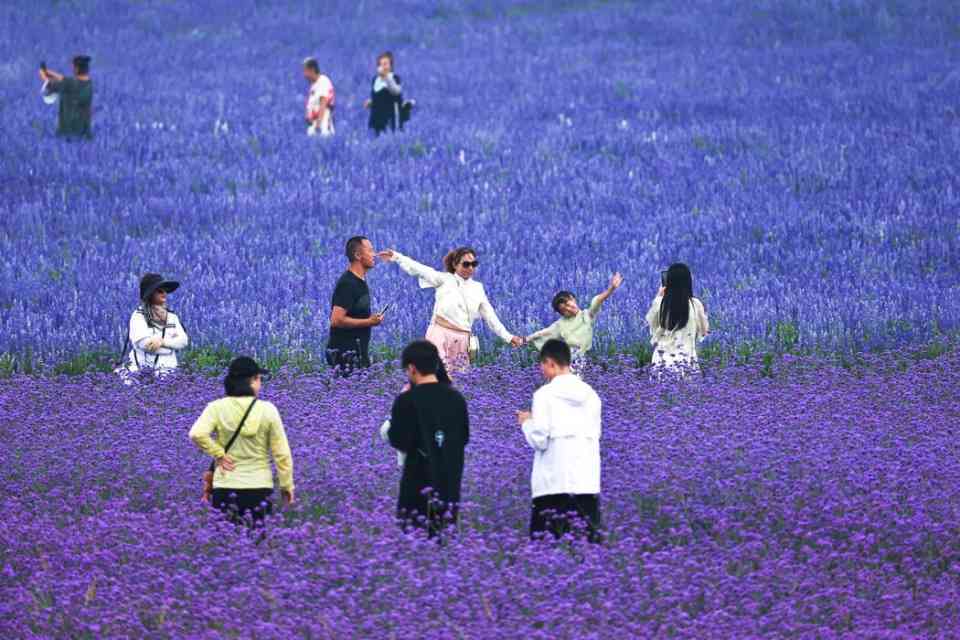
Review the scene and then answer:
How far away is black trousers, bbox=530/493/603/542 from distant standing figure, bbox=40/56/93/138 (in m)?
12.7

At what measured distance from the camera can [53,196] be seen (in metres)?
18.3

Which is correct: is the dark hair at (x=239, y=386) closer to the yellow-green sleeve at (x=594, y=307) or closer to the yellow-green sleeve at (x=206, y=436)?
the yellow-green sleeve at (x=206, y=436)

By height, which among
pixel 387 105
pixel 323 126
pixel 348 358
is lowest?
pixel 348 358

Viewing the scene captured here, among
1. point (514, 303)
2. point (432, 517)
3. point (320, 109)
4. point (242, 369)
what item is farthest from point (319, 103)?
point (432, 517)

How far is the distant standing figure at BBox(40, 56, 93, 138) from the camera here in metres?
19.5

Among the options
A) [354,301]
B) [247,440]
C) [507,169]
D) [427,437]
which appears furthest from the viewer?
[507,169]

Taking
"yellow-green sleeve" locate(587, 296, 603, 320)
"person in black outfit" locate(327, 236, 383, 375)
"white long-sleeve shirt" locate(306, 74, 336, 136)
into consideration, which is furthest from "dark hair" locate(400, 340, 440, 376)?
"white long-sleeve shirt" locate(306, 74, 336, 136)

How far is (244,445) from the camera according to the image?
7895 mm

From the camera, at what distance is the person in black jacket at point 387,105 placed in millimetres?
20375

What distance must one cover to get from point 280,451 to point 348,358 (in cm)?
333

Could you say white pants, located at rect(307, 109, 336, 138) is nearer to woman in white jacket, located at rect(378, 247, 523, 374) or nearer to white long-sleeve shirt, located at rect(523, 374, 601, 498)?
woman in white jacket, located at rect(378, 247, 523, 374)

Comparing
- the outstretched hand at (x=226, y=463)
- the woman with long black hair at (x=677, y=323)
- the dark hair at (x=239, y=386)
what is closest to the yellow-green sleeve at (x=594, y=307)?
the woman with long black hair at (x=677, y=323)

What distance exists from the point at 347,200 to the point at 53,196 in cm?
309

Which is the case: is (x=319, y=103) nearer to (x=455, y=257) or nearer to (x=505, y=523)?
(x=455, y=257)
